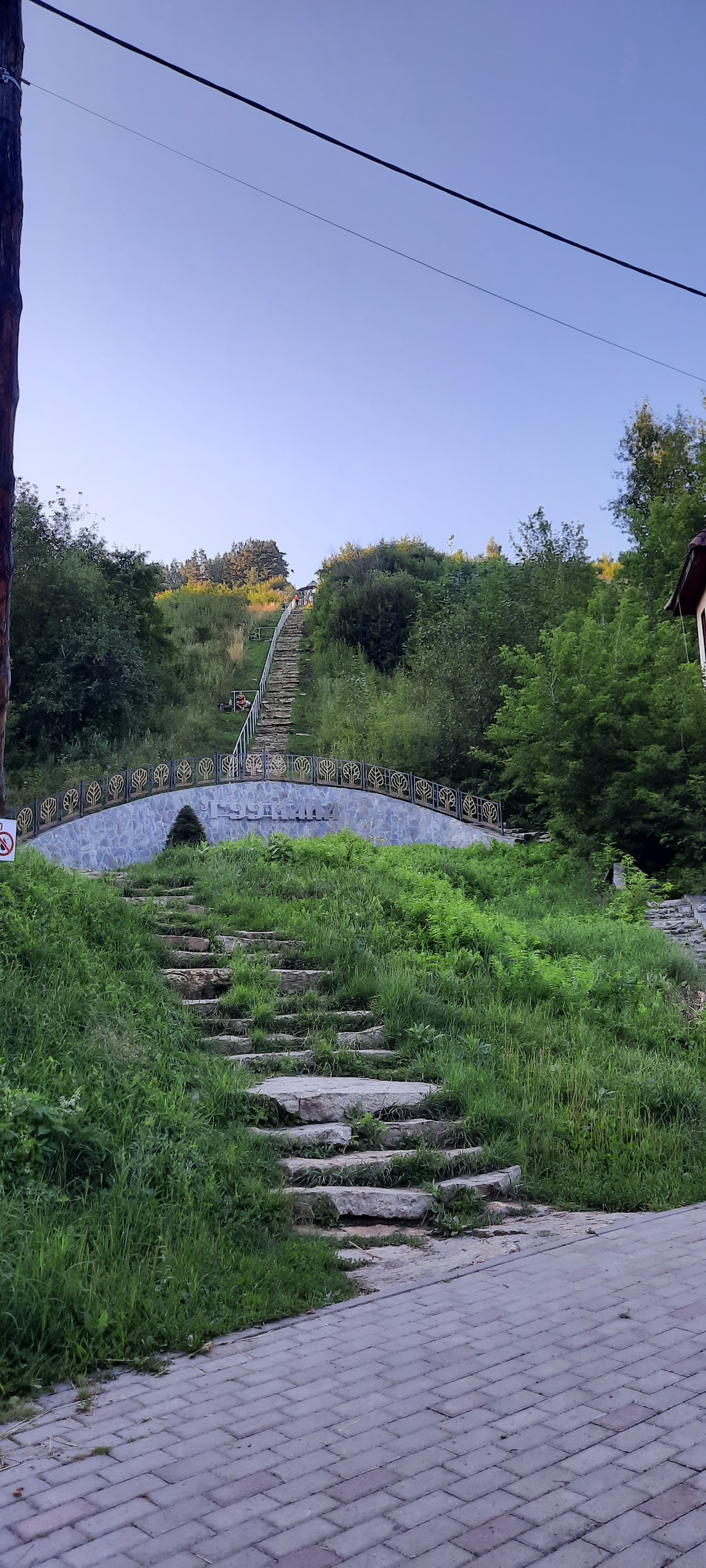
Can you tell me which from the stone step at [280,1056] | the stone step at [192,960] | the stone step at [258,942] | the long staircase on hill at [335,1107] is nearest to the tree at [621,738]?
→ the stone step at [258,942]

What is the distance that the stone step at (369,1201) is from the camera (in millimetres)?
5723

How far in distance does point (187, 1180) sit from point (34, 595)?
21558mm

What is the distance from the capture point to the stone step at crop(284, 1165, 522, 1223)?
5723 mm

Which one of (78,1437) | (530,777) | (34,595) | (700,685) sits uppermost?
(34,595)

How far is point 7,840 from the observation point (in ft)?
21.2

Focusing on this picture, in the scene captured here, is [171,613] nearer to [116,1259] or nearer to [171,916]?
[171,916]

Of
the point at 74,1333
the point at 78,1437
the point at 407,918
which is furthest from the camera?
the point at 407,918

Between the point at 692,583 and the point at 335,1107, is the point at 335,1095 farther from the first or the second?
the point at 692,583

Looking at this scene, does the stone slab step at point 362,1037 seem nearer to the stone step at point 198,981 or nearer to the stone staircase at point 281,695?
the stone step at point 198,981

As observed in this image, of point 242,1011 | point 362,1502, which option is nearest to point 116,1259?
point 362,1502

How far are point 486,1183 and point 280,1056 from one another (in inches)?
Answer: 77.0

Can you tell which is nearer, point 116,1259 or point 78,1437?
point 78,1437

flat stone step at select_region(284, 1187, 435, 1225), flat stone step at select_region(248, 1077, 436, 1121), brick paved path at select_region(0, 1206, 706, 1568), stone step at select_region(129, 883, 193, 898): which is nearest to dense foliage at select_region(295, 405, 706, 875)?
stone step at select_region(129, 883, 193, 898)

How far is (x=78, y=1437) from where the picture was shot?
11.5ft
